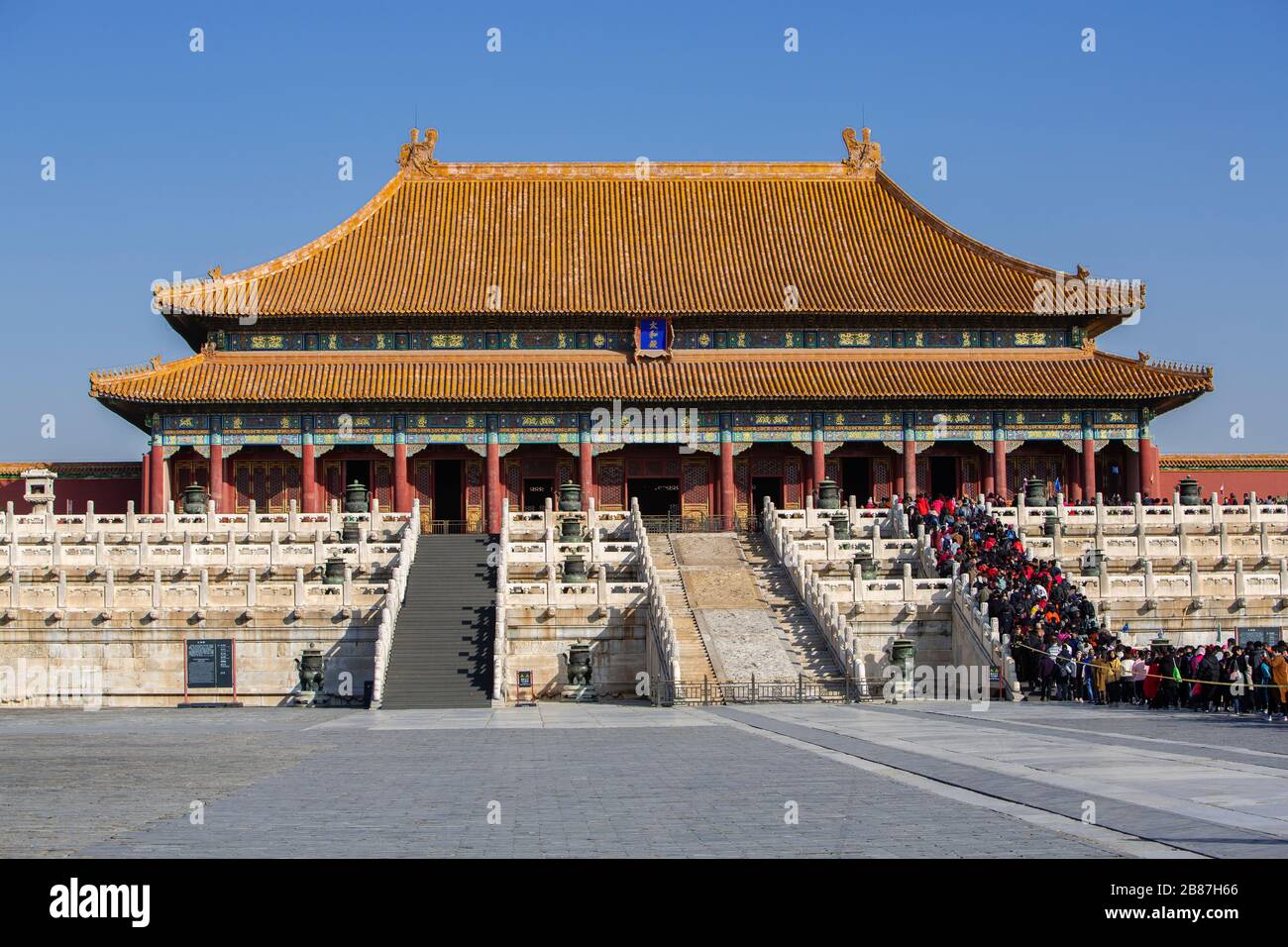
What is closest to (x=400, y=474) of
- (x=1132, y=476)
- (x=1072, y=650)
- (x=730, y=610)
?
(x=730, y=610)

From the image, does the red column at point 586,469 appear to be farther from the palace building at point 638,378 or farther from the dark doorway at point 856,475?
the dark doorway at point 856,475

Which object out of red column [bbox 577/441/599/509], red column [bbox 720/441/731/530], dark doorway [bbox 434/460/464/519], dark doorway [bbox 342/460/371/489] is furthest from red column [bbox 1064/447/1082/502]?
dark doorway [bbox 342/460/371/489]

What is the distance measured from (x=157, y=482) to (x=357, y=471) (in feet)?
21.7

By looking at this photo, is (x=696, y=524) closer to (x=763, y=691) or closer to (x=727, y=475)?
(x=727, y=475)

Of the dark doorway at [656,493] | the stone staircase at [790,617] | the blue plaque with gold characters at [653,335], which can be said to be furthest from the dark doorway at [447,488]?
the stone staircase at [790,617]

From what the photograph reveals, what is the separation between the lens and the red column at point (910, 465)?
2156 inches

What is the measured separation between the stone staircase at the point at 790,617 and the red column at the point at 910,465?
13104 mm

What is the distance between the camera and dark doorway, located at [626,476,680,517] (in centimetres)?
5584

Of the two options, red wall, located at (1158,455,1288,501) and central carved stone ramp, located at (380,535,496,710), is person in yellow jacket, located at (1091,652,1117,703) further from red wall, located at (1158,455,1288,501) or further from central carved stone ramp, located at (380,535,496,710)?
red wall, located at (1158,455,1288,501)

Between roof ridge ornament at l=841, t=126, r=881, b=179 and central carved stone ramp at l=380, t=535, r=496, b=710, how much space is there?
30.1m

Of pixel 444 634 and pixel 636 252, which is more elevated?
pixel 636 252

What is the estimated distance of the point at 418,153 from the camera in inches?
2537
